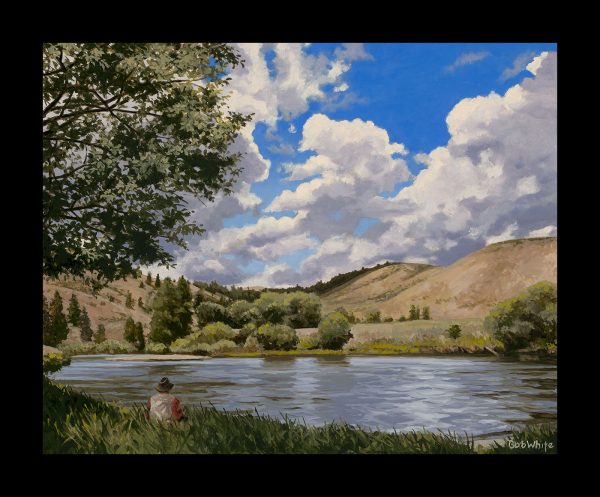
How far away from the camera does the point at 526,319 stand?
90.7ft

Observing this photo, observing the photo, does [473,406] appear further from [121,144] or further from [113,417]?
[121,144]

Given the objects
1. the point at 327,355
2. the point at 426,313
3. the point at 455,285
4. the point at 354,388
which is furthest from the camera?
the point at 426,313

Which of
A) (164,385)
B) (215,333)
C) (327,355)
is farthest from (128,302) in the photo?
(327,355)

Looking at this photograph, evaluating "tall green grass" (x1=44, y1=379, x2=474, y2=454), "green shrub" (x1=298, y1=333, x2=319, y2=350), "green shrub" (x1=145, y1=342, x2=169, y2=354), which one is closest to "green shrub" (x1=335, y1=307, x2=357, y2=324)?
"green shrub" (x1=298, y1=333, x2=319, y2=350)

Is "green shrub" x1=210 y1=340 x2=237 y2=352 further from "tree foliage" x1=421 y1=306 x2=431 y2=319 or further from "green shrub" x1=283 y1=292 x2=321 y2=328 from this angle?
"tree foliage" x1=421 y1=306 x2=431 y2=319

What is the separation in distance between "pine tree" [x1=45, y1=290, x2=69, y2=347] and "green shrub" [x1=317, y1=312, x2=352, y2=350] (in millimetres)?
11417

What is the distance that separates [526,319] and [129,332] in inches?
635

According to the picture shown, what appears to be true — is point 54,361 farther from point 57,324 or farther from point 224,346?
point 224,346

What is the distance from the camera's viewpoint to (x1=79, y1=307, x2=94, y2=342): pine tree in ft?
60.6

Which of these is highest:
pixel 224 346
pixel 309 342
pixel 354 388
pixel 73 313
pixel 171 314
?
pixel 73 313
